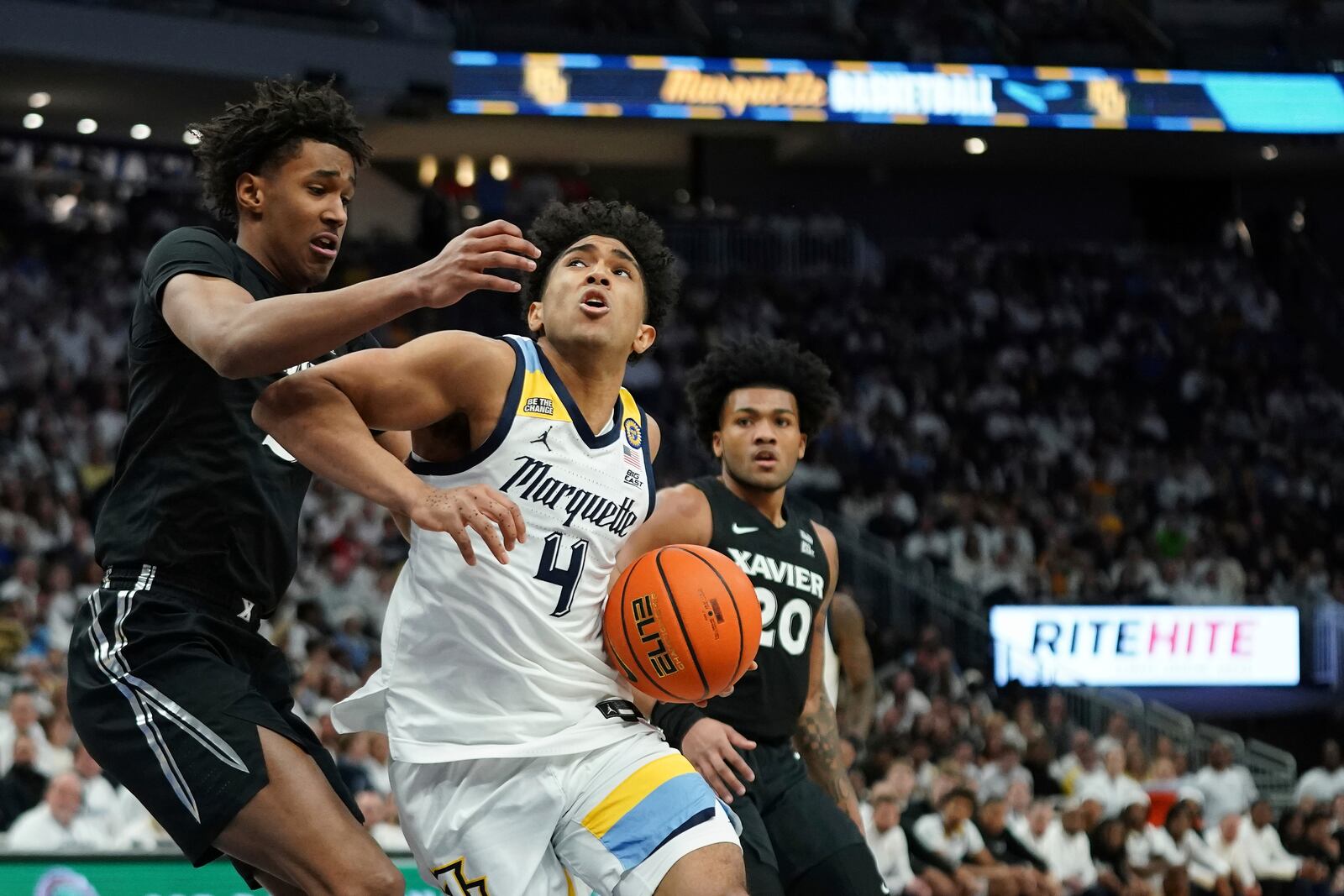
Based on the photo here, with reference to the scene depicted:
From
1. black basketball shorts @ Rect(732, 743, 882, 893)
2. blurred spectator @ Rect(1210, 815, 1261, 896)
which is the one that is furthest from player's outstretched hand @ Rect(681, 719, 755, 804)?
blurred spectator @ Rect(1210, 815, 1261, 896)

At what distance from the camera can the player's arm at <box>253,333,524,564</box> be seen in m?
3.34

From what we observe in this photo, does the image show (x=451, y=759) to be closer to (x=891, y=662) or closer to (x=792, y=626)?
(x=792, y=626)

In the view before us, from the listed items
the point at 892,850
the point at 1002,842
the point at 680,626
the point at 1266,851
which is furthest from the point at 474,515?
the point at 1266,851

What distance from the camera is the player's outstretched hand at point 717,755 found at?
15.0 feet

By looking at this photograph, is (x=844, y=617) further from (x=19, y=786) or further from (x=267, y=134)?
(x=267, y=134)

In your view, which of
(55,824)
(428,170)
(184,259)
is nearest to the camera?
(184,259)

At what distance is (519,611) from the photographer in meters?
3.80

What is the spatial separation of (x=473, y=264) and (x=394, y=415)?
47 cm

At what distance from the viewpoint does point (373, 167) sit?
83.3 ft

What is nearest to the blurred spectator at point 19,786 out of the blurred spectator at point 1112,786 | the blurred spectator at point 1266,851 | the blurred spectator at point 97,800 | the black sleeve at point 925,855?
the blurred spectator at point 97,800

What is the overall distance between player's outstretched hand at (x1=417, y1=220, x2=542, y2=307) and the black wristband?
191 centimetres

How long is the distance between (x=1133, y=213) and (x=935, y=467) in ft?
36.1

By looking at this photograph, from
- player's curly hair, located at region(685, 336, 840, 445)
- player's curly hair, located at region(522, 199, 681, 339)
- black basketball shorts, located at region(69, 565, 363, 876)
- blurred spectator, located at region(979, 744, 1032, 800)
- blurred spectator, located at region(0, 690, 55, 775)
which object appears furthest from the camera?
blurred spectator, located at region(979, 744, 1032, 800)

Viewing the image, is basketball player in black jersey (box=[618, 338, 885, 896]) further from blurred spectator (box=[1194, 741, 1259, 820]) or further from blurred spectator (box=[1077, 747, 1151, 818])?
blurred spectator (box=[1194, 741, 1259, 820])
